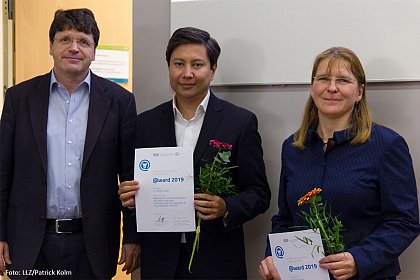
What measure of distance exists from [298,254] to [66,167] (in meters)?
1.09

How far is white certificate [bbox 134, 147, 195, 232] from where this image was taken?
2.07 m

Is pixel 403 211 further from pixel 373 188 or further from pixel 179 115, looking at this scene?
pixel 179 115

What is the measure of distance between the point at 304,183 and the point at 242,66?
85cm

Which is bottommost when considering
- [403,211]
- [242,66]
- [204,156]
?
[403,211]

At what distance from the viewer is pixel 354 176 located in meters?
1.91

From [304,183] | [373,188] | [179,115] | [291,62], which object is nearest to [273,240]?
[304,183]

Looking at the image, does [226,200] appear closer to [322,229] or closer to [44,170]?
[322,229]

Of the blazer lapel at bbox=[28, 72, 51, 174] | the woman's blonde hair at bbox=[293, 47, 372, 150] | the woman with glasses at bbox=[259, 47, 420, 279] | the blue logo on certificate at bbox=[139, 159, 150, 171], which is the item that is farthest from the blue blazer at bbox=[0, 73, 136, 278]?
the woman's blonde hair at bbox=[293, 47, 372, 150]

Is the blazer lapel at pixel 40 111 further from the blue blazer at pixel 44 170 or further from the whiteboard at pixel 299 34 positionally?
the whiteboard at pixel 299 34

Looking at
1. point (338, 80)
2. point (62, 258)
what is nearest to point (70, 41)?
point (62, 258)

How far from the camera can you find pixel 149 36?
9.26 feet

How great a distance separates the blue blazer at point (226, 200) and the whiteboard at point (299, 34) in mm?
388

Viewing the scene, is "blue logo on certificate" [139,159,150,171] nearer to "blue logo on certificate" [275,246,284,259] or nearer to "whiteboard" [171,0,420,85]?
"blue logo on certificate" [275,246,284,259]

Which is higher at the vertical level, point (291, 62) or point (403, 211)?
point (291, 62)
